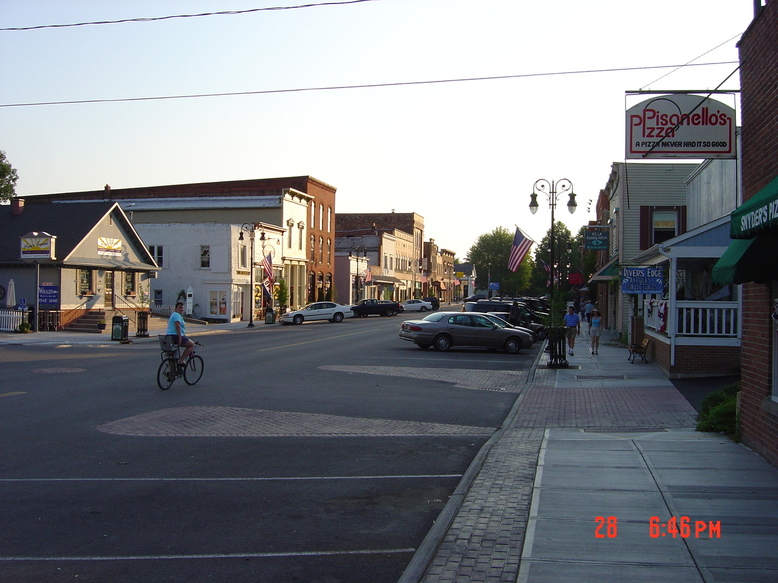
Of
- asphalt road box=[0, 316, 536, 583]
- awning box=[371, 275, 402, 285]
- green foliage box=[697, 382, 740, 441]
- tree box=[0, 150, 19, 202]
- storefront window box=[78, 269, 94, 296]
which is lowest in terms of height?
asphalt road box=[0, 316, 536, 583]

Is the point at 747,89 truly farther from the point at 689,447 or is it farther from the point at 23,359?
the point at 23,359

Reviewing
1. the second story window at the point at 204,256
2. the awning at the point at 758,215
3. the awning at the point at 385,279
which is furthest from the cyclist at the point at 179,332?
the awning at the point at 385,279

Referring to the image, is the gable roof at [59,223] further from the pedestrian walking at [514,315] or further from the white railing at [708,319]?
the white railing at [708,319]

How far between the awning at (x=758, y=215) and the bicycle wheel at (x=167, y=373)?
36.4 feet

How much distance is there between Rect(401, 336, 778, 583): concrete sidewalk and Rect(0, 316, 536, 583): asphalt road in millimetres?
460

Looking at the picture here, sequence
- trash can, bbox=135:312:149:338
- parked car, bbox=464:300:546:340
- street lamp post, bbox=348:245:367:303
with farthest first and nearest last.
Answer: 1. street lamp post, bbox=348:245:367:303
2. parked car, bbox=464:300:546:340
3. trash can, bbox=135:312:149:338

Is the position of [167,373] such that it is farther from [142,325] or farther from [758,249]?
[142,325]

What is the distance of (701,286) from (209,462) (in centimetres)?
1803

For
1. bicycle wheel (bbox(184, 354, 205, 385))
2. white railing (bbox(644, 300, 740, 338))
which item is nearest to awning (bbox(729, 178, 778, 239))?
white railing (bbox(644, 300, 740, 338))

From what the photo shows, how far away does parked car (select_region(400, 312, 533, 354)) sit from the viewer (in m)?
26.6

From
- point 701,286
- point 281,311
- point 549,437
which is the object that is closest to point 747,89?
point 549,437

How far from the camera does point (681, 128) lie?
12.1 metres

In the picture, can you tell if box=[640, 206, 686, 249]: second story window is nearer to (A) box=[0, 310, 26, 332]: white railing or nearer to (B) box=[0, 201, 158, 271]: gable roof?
(B) box=[0, 201, 158, 271]: gable roof
